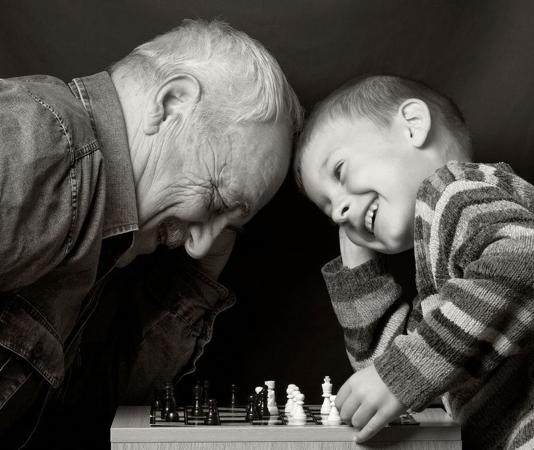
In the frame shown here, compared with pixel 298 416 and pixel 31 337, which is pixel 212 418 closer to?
pixel 298 416

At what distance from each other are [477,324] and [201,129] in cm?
62

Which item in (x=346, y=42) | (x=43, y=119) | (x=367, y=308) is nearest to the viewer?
(x=43, y=119)

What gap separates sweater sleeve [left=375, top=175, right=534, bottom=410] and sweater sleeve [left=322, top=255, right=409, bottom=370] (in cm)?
37

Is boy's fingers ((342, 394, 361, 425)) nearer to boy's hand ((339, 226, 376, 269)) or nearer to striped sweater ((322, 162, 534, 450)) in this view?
striped sweater ((322, 162, 534, 450))

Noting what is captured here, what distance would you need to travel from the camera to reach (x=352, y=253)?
1833 mm

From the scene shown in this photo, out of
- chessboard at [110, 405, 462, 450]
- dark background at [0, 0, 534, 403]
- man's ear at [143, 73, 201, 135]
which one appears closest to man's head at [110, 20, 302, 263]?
man's ear at [143, 73, 201, 135]

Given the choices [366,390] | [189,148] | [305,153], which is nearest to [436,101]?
[305,153]

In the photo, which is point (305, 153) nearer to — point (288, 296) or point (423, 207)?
point (423, 207)

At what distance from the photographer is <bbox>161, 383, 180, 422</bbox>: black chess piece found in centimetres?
137

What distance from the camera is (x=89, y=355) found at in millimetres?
1885

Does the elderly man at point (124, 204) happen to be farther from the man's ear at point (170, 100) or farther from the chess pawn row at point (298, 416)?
the chess pawn row at point (298, 416)

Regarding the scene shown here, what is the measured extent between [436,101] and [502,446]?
2.26 feet

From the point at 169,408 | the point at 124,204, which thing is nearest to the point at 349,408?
the point at 169,408

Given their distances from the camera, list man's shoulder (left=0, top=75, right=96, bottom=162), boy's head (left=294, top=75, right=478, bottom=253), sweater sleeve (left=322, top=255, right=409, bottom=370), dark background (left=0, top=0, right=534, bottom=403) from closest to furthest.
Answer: man's shoulder (left=0, top=75, right=96, bottom=162), boy's head (left=294, top=75, right=478, bottom=253), sweater sleeve (left=322, top=255, right=409, bottom=370), dark background (left=0, top=0, right=534, bottom=403)
